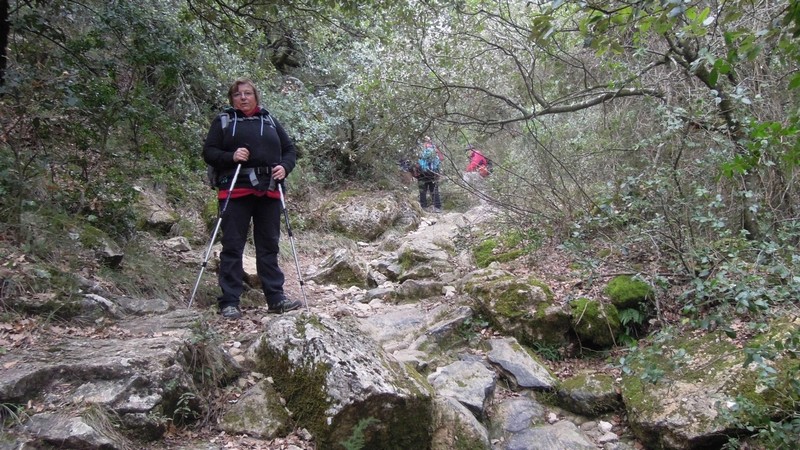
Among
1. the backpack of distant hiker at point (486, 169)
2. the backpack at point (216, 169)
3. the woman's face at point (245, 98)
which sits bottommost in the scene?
the backpack at point (216, 169)

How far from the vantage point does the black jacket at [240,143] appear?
4863 mm

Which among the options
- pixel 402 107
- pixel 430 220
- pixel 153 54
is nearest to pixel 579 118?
pixel 402 107

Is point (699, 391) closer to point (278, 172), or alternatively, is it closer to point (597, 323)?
point (597, 323)

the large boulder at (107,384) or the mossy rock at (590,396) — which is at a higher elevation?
the mossy rock at (590,396)

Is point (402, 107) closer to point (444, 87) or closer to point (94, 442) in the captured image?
point (444, 87)

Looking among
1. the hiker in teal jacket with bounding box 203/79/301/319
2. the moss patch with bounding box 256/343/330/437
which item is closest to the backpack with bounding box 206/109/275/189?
the hiker in teal jacket with bounding box 203/79/301/319

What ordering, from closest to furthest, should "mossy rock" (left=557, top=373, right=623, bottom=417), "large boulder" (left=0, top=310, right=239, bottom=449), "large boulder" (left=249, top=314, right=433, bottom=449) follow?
"large boulder" (left=0, top=310, right=239, bottom=449) → "large boulder" (left=249, top=314, right=433, bottom=449) → "mossy rock" (left=557, top=373, right=623, bottom=417)

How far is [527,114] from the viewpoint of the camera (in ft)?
23.1

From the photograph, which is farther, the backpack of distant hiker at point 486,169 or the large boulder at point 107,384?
the backpack of distant hiker at point 486,169

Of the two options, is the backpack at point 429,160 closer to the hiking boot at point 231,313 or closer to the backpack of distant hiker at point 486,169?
the backpack of distant hiker at point 486,169

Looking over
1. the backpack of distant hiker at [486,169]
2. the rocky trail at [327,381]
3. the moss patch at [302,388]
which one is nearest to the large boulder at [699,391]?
the rocky trail at [327,381]

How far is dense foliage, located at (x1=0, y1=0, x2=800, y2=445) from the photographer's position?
11.4ft

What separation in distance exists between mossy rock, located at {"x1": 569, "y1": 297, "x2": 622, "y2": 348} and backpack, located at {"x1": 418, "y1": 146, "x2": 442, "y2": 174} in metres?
3.60

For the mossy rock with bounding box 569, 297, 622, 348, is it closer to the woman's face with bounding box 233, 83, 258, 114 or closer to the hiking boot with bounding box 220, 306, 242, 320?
the hiking boot with bounding box 220, 306, 242, 320
